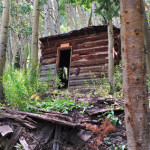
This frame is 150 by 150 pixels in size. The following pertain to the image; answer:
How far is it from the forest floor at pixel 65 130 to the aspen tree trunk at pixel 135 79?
0.95 metres

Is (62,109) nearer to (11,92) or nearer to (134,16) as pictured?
(11,92)

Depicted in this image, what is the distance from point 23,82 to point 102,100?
7.28ft

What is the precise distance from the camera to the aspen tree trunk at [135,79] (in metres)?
2.14

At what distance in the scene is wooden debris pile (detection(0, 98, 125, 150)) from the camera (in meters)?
3.27

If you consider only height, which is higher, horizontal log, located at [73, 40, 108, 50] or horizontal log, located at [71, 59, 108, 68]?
horizontal log, located at [73, 40, 108, 50]

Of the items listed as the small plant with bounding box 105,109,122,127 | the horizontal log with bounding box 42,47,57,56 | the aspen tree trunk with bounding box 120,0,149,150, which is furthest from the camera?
the horizontal log with bounding box 42,47,57,56

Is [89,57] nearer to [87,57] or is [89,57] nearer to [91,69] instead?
[87,57]

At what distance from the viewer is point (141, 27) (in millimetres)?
2201

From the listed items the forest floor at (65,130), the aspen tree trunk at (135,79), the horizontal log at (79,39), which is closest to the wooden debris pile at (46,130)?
the forest floor at (65,130)

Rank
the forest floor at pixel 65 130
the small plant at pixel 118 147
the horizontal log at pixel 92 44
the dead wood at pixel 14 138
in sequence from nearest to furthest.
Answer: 1. the small plant at pixel 118 147
2. the dead wood at pixel 14 138
3. the forest floor at pixel 65 130
4. the horizontal log at pixel 92 44

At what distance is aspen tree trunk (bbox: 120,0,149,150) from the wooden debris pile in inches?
54.6

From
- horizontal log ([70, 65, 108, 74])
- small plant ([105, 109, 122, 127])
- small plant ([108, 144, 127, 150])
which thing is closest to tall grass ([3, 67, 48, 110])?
small plant ([105, 109, 122, 127])

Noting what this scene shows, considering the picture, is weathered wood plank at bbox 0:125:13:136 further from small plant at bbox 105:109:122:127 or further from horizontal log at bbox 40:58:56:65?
horizontal log at bbox 40:58:56:65

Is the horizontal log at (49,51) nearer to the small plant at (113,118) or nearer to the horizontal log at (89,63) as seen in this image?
the horizontal log at (89,63)
